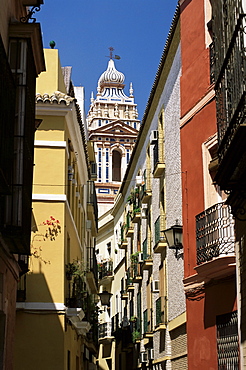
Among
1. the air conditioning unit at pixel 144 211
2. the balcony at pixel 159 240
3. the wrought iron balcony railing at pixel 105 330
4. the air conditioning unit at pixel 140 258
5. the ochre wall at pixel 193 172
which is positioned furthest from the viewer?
the wrought iron balcony railing at pixel 105 330

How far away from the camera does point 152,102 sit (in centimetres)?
2483

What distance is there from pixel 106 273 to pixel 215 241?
31555mm

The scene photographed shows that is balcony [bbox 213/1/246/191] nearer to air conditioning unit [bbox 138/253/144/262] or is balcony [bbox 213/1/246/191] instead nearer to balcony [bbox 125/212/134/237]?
air conditioning unit [bbox 138/253/144/262]

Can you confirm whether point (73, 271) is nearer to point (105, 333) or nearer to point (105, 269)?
point (105, 333)

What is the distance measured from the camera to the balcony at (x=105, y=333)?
41497 mm

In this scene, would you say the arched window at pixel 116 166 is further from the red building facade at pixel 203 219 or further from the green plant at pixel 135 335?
the red building facade at pixel 203 219

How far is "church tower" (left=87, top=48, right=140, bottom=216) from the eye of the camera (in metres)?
69.8

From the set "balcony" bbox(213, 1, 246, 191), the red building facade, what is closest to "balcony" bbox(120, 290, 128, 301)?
the red building facade

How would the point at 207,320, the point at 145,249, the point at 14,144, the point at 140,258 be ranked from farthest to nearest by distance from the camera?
the point at 140,258, the point at 145,249, the point at 207,320, the point at 14,144

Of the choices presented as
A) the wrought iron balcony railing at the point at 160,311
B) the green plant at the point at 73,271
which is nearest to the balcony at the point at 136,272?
the wrought iron balcony railing at the point at 160,311

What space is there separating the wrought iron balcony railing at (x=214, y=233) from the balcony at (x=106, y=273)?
30543 mm

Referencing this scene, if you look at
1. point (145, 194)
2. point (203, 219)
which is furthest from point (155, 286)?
point (203, 219)

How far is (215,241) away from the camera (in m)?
12.5

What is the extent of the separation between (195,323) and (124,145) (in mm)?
56792
